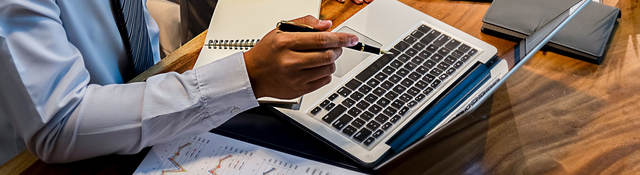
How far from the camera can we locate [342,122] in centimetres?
82

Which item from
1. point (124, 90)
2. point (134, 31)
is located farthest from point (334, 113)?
point (134, 31)

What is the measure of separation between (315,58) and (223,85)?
151 millimetres

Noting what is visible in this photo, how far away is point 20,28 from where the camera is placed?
72 cm

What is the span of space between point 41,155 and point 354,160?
47cm

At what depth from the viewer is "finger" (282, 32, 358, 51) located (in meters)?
0.73

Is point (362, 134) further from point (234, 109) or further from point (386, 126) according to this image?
point (234, 109)

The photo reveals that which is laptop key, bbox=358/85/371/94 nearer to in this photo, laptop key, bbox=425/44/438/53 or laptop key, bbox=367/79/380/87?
laptop key, bbox=367/79/380/87

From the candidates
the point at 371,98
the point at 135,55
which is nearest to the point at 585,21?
the point at 371,98

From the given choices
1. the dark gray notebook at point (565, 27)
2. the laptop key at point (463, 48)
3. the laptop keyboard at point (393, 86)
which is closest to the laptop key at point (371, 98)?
the laptop keyboard at point (393, 86)

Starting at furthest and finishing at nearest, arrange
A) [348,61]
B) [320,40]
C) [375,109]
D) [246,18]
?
[246,18]
[348,61]
[375,109]
[320,40]

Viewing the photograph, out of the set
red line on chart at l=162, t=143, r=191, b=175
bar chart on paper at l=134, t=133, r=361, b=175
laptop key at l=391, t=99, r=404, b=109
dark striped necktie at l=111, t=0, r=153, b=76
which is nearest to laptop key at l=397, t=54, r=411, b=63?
laptop key at l=391, t=99, r=404, b=109

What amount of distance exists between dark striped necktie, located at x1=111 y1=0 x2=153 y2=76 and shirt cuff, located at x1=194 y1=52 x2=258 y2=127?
0.81 feet

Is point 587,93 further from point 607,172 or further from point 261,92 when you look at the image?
point 261,92

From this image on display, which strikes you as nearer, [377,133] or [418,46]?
[377,133]
